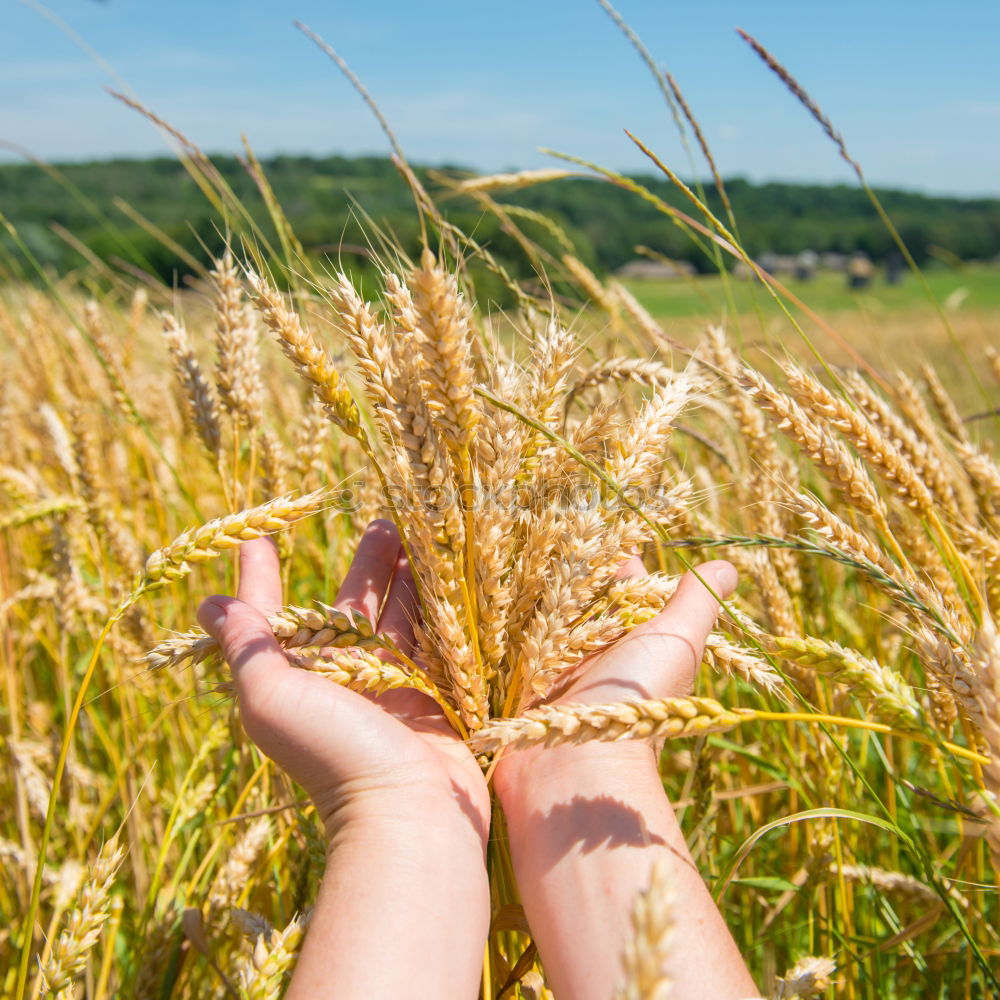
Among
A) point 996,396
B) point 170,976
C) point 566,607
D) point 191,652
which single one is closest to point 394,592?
point 191,652

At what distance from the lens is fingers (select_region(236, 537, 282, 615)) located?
118cm

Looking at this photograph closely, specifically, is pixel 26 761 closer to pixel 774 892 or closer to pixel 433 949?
pixel 433 949

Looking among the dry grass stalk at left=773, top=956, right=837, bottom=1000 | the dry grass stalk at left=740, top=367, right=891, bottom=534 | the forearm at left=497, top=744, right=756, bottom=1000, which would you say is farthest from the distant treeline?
the dry grass stalk at left=773, top=956, right=837, bottom=1000

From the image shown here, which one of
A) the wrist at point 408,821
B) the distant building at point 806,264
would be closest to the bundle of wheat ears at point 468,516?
the wrist at point 408,821

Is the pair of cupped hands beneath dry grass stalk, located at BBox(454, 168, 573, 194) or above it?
beneath

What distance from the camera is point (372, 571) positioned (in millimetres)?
1282

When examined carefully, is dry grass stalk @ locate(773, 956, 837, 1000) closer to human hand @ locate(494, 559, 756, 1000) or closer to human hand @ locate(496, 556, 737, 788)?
human hand @ locate(494, 559, 756, 1000)

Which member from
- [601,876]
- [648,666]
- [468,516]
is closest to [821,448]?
[648,666]

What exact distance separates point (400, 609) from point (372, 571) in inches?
3.3

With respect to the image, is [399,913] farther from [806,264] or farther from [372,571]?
[806,264]

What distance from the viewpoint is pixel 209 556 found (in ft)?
3.07

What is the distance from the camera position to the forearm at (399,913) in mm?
830

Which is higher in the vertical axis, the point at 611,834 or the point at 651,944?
the point at 651,944

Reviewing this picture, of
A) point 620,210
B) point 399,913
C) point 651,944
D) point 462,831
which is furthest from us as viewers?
point 620,210
